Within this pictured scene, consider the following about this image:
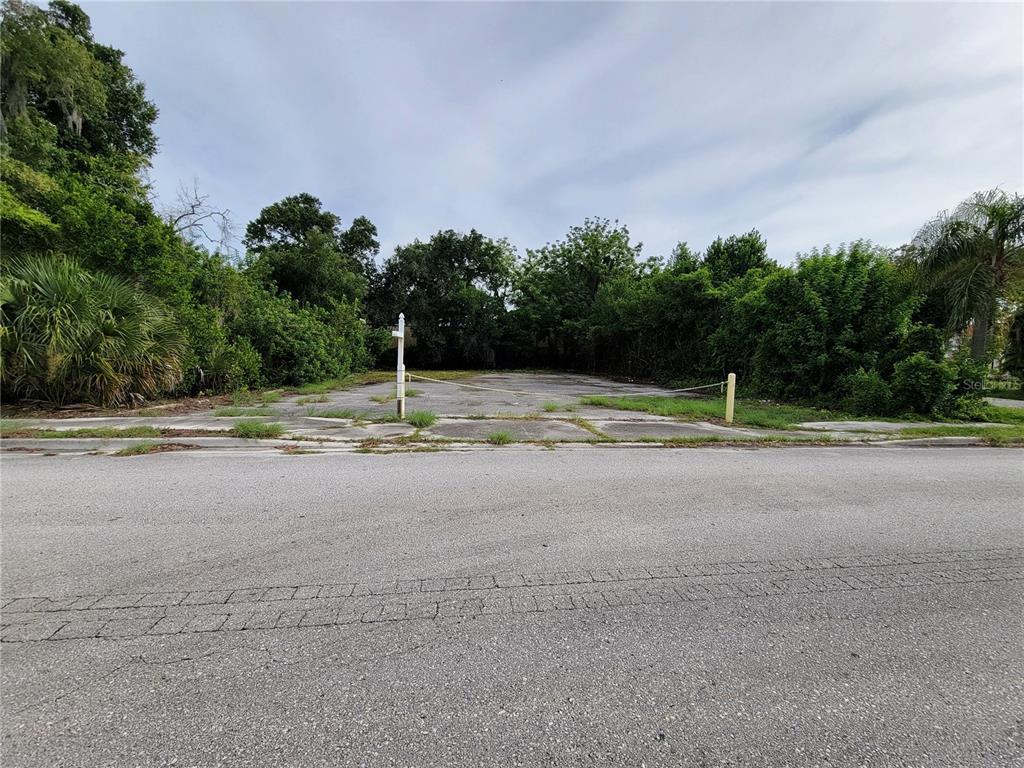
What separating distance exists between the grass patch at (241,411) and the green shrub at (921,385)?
13.9 metres

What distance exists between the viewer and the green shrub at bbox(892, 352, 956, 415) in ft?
33.4

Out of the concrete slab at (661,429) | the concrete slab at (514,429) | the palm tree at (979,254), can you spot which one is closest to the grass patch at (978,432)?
the concrete slab at (661,429)

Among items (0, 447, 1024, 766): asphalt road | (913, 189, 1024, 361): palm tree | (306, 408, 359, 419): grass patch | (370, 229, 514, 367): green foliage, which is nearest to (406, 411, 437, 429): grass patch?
(306, 408, 359, 419): grass patch

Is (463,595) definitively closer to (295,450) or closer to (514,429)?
(295,450)

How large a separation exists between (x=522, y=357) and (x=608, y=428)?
30.3 meters

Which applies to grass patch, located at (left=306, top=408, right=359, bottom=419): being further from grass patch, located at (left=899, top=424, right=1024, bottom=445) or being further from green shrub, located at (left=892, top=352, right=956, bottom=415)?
green shrub, located at (left=892, top=352, right=956, bottom=415)

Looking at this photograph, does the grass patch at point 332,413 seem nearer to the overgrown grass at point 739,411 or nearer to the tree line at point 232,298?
the tree line at point 232,298

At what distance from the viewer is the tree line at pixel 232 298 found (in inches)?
353

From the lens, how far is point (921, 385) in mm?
10234

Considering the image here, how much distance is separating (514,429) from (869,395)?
8820mm

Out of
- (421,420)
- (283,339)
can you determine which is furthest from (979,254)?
(283,339)

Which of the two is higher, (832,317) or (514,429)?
(832,317)

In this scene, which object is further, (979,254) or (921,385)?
(979,254)

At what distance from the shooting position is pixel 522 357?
3853 centimetres
